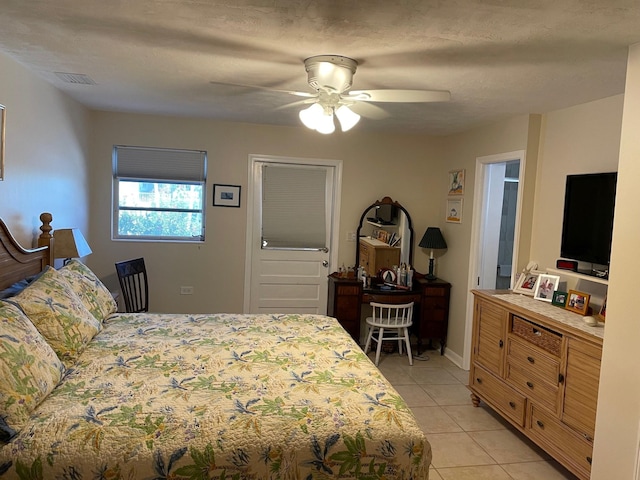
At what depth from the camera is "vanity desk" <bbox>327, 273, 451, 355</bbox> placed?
15.8 ft

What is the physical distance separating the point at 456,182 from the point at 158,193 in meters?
3.17

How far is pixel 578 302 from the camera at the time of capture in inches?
122

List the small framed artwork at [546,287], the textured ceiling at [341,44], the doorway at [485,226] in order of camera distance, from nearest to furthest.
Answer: the textured ceiling at [341,44] → the small framed artwork at [546,287] → the doorway at [485,226]

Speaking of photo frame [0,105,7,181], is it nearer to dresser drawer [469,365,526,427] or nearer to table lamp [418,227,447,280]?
dresser drawer [469,365,526,427]

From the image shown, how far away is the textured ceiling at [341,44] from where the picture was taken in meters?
1.95

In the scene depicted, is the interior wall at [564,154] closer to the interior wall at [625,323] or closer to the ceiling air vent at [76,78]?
the interior wall at [625,323]

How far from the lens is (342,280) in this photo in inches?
A: 191

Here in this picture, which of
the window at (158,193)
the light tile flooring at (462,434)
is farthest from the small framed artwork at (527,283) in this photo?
the window at (158,193)

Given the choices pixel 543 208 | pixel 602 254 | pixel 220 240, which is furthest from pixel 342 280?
pixel 602 254

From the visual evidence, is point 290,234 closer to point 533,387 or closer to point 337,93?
point 337,93

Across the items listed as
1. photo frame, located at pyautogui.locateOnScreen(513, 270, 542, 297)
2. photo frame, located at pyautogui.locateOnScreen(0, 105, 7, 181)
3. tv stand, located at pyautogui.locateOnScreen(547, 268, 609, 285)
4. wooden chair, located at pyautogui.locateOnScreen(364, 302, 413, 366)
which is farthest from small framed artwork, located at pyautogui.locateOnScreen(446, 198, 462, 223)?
photo frame, located at pyautogui.locateOnScreen(0, 105, 7, 181)

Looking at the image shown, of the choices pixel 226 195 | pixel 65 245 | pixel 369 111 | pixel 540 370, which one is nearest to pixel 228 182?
pixel 226 195

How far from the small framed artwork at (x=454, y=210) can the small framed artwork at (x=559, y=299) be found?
5.40 feet

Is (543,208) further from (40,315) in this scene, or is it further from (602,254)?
(40,315)
